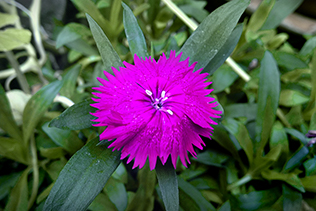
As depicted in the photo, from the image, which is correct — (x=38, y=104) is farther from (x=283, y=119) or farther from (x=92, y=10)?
(x=283, y=119)

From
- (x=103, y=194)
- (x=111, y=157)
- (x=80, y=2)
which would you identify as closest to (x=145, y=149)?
(x=111, y=157)

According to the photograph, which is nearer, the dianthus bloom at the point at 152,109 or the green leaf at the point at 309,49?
the dianthus bloom at the point at 152,109

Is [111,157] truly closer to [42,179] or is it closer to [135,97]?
[135,97]

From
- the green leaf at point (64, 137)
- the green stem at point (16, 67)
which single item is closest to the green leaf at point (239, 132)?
the green leaf at point (64, 137)

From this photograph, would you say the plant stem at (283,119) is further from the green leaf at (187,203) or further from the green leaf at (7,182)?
the green leaf at (7,182)

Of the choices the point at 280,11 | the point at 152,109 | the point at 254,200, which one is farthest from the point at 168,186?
the point at 280,11

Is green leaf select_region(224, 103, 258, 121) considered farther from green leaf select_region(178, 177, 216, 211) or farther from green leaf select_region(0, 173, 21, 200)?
green leaf select_region(0, 173, 21, 200)
